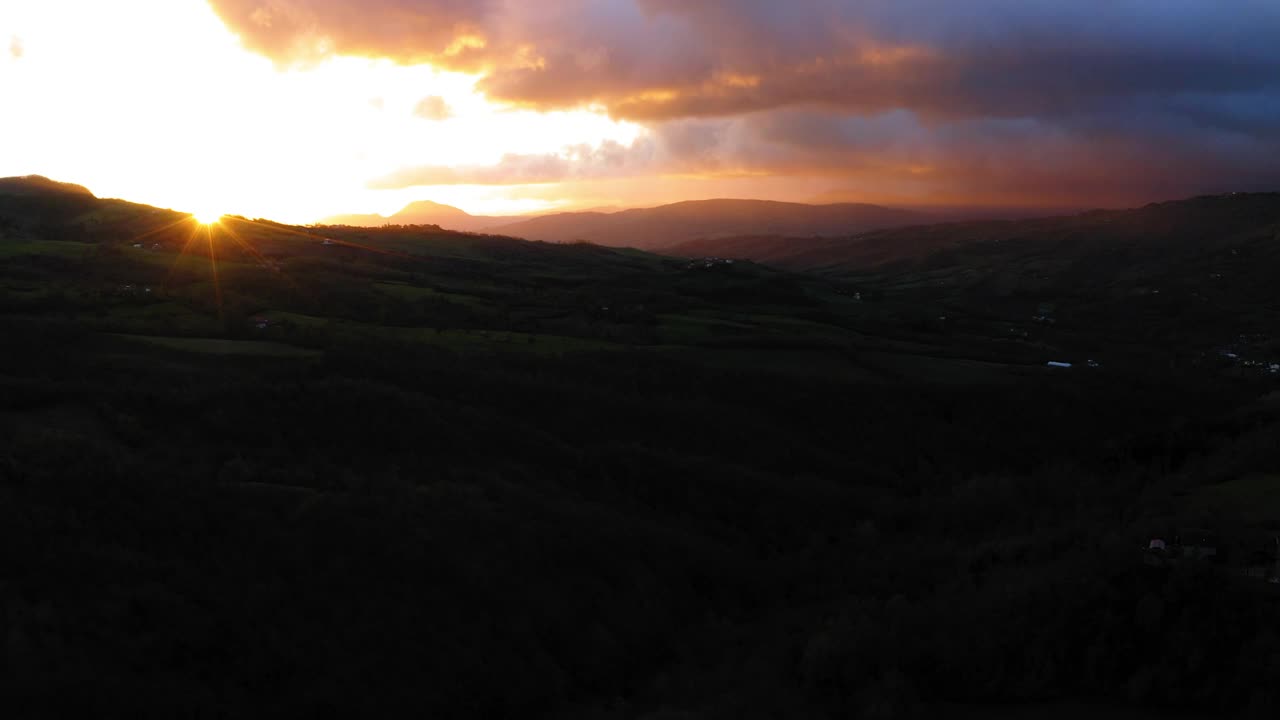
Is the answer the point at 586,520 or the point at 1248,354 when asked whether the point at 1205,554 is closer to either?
the point at 586,520

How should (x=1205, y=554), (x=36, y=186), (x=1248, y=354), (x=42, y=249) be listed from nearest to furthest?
(x=1205, y=554)
(x=42, y=249)
(x=1248, y=354)
(x=36, y=186)

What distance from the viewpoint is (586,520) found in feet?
90.9

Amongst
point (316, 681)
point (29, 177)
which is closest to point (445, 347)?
point (316, 681)

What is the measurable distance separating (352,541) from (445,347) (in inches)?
1054

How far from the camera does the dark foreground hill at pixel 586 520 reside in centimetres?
1788

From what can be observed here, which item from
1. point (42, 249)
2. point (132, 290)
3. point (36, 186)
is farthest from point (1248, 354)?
point (36, 186)

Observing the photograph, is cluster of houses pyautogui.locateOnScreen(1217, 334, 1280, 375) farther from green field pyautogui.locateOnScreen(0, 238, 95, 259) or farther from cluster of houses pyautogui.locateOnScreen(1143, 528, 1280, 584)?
green field pyautogui.locateOnScreen(0, 238, 95, 259)

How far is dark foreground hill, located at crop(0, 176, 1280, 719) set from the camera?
17.9m

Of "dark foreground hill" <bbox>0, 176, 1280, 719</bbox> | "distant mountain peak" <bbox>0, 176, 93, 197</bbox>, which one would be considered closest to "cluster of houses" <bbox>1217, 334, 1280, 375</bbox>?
"dark foreground hill" <bbox>0, 176, 1280, 719</bbox>

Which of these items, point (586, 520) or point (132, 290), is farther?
point (132, 290)

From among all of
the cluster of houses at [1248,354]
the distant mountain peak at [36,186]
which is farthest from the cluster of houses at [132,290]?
the cluster of houses at [1248,354]

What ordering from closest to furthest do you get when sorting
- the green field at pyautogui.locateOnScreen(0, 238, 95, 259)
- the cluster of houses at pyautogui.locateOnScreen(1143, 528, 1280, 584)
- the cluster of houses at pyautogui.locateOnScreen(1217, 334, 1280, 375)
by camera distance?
the cluster of houses at pyautogui.locateOnScreen(1143, 528, 1280, 584) < the green field at pyautogui.locateOnScreen(0, 238, 95, 259) < the cluster of houses at pyautogui.locateOnScreen(1217, 334, 1280, 375)

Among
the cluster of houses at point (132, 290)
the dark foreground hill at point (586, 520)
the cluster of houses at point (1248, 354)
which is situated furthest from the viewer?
the cluster of houses at point (1248, 354)

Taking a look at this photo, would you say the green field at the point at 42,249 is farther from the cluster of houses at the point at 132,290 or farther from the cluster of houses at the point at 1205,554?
the cluster of houses at the point at 1205,554
